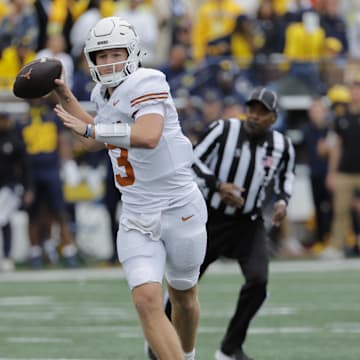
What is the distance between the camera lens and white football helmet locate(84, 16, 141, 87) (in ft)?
19.0

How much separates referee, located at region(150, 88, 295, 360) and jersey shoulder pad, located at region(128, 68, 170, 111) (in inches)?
71.4

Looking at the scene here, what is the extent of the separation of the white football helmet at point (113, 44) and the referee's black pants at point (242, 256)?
1.88 meters

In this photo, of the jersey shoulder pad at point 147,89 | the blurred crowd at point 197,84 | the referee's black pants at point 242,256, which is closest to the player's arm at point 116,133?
the jersey shoulder pad at point 147,89

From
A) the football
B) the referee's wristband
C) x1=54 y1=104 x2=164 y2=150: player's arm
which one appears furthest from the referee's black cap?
the referee's wristband

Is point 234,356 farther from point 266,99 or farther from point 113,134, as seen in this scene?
point 113,134

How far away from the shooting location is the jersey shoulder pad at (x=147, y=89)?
5.71 meters

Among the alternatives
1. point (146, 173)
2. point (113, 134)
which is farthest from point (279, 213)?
point (113, 134)

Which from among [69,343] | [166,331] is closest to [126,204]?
[166,331]

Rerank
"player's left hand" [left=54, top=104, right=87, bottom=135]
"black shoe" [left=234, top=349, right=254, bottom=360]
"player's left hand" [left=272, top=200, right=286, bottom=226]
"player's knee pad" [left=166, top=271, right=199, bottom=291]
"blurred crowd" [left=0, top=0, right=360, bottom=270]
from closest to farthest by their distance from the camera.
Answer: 1. "player's left hand" [left=54, top=104, right=87, bottom=135]
2. "player's knee pad" [left=166, top=271, right=199, bottom=291]
3. "black shoe" [left=234, top=349, right=254, bottom=360]
4. "player's left hand" [left=272, top=200, right=286, bottom=226]
5. "blurred crowd" [left=0, top=0, right=360, bottom=270]

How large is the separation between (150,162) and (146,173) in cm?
6

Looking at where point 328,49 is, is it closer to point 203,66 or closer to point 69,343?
point 203,66

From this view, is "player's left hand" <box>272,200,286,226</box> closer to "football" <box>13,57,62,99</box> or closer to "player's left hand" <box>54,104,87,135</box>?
"football" <box>13,57,62,99</box>

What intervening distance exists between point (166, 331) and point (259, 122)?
228 cm

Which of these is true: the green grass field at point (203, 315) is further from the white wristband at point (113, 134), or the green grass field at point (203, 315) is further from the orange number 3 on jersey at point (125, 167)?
the white wristband at point (113, 134)
